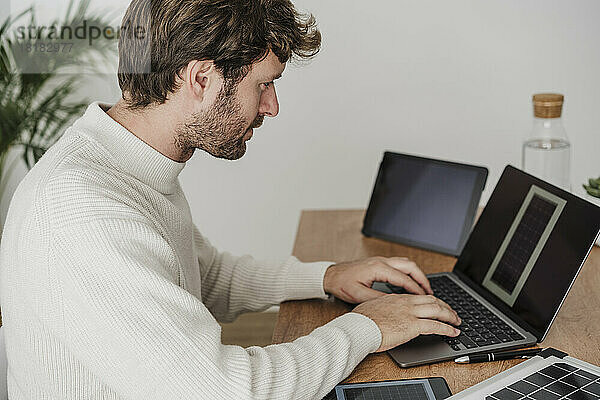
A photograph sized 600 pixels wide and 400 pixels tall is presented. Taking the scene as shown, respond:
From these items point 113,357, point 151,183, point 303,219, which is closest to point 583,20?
point 303,219

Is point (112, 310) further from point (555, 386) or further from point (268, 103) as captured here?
point (555, 386)

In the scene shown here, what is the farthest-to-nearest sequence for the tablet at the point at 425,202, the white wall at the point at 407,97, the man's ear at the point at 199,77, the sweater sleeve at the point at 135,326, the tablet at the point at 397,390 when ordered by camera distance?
the white wall at the point at 407,97 → the tablet at the point at 425,202 → the man's ear at the point at 199,77 → the tablet at the point at 397,390 → the sweater sleeve at the point at 135,326

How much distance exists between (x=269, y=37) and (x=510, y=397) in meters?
0.62

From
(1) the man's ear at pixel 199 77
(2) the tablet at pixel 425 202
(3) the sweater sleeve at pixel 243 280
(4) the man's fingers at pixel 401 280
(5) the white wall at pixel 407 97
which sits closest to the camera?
(1) the man's ear at pixel 199 77

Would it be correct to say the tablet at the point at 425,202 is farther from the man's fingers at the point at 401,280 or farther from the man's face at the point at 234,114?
the man's face at the point at 234,114

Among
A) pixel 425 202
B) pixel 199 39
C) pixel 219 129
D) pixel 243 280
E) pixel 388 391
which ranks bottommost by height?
pixel 243 280

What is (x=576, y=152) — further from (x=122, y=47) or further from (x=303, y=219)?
(x=122, y=47)

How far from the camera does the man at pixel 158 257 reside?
0.87m

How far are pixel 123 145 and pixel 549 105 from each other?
102 centimetres

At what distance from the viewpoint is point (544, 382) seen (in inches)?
Answer: 37.2

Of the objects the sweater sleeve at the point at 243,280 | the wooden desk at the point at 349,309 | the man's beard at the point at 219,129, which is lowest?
the sweater sleeve at the point at 243,280

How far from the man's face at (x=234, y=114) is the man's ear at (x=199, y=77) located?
22 millimetres

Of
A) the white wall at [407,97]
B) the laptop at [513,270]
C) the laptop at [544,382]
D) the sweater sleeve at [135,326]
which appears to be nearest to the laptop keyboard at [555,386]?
the laptop at [544,382]

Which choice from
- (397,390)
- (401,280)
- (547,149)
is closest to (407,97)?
(547,149)
